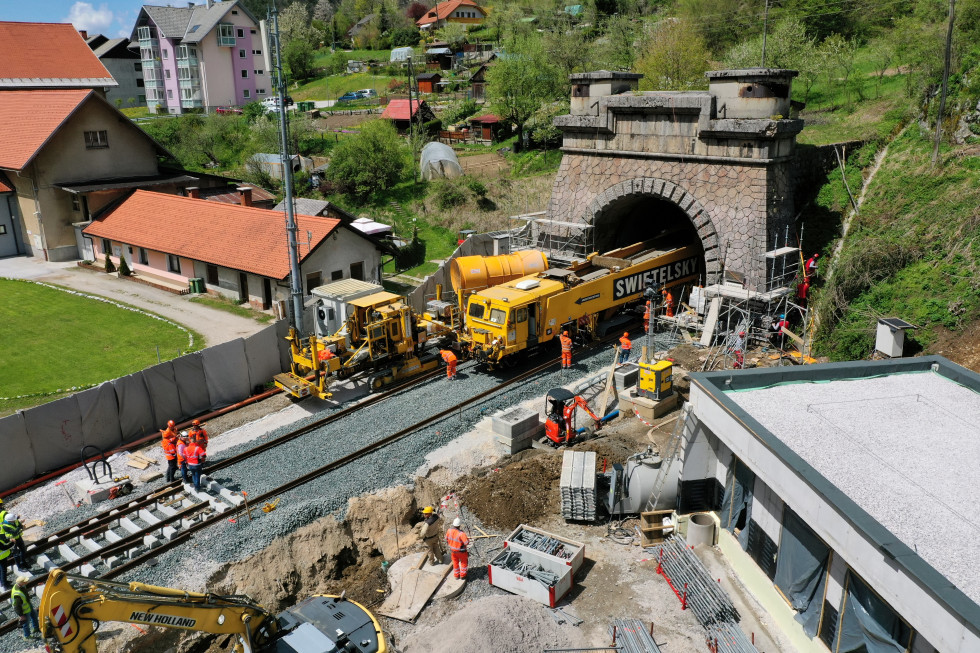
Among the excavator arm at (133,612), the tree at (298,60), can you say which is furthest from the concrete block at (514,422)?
the tree at (298,60)

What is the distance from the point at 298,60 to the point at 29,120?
63414mm

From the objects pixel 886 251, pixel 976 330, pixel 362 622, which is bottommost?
pixel 362 622

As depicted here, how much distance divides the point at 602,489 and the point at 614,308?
1112cm

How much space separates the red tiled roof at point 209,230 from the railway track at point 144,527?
480 inches

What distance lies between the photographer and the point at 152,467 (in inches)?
741

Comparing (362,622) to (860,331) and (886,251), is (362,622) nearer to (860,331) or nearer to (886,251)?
(860,331)

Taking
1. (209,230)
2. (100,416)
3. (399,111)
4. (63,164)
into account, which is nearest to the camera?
(100,416)

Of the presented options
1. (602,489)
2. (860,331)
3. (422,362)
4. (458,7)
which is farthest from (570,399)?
(458,7)

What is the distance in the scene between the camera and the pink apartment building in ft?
250

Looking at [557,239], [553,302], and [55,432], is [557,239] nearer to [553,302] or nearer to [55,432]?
[553,302]

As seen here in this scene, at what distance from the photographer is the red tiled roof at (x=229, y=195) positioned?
132ft

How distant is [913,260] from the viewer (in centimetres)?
2308

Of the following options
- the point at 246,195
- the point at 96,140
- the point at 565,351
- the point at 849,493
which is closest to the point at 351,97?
the point at 96,140

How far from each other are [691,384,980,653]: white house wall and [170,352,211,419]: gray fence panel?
15.0m
